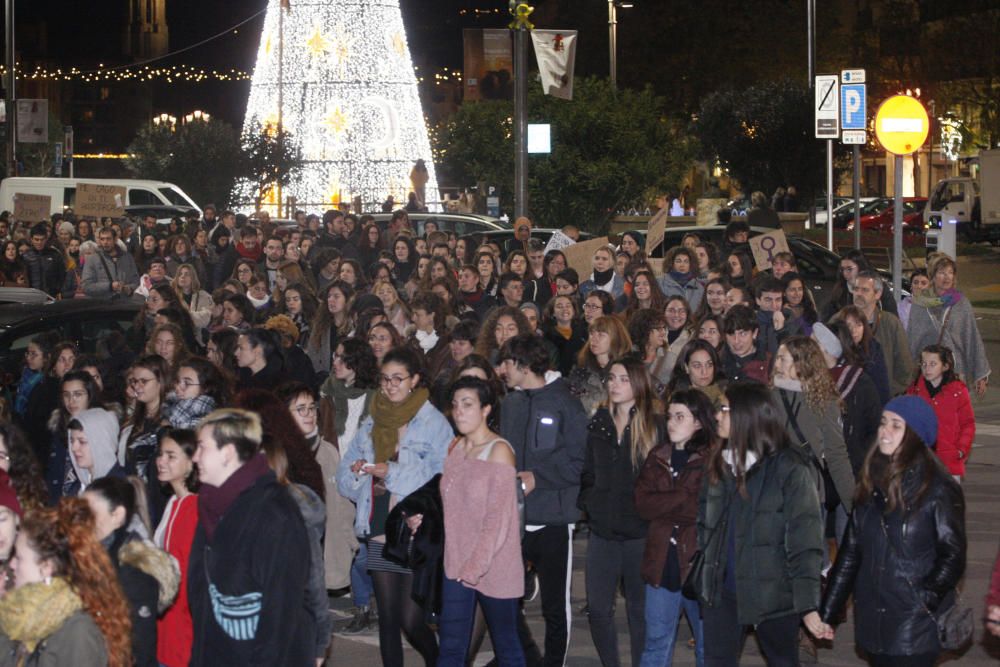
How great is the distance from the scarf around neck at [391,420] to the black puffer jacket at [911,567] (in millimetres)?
2569

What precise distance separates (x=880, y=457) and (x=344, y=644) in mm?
3613

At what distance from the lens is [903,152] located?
1579 centimetres

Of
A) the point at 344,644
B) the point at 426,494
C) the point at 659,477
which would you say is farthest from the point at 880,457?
the point at 344,644

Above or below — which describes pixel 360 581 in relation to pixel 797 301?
below

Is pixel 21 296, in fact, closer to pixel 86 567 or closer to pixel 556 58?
pixel 86 567

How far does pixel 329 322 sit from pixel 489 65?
5991 centimetres

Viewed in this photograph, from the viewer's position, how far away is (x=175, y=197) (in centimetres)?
3438

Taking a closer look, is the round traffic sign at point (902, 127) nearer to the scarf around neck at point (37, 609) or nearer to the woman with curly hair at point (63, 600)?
the woman with curly hair at point (63, 600)

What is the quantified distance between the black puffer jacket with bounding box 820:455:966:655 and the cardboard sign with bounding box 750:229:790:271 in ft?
36.8

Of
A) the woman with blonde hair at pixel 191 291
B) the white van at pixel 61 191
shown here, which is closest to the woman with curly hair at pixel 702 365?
the woman with blonde hair at pixel 191 291

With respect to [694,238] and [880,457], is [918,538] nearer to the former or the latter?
[880,457]

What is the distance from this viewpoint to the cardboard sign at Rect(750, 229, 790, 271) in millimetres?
17438

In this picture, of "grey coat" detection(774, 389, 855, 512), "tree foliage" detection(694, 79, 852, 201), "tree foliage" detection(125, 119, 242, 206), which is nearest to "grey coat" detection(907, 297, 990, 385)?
"grey coat" detection(774, 389, 855, 512)

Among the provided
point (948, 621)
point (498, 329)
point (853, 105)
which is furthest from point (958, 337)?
point (853, 105)
